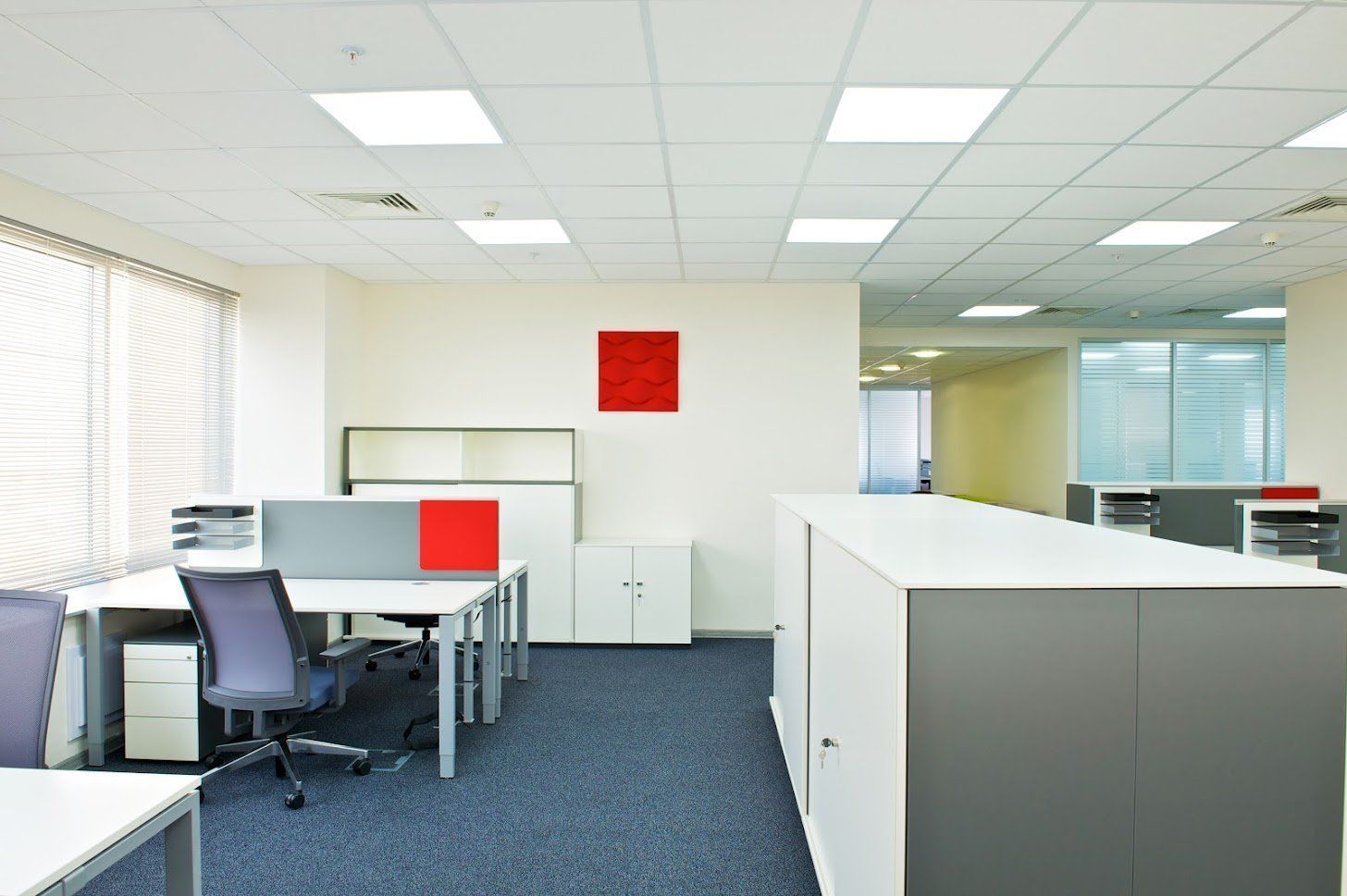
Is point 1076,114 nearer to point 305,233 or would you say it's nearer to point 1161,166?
point 1161,166

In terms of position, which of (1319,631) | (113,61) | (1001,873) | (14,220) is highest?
(113,61)

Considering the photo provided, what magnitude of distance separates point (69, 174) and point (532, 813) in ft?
10.5

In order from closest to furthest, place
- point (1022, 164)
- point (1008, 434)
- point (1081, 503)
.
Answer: point (1022, 164)
point (1081, 503)
point (1008, 434)

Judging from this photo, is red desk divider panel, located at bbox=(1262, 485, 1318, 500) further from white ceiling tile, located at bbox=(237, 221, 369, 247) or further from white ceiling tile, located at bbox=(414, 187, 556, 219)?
white ceiling tile, located at bbox=(237, 221, 369, 247)

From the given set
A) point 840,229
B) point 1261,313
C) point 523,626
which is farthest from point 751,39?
point 1261,313

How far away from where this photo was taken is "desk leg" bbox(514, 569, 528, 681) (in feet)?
12.4

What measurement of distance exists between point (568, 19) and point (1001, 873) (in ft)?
7.14

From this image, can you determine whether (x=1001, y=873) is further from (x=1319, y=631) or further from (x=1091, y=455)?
(x=1091, y=455)

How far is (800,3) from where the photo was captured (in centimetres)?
175

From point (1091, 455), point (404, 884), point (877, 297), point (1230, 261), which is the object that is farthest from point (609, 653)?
point (1091, 455)

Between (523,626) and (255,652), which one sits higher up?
(255,652)

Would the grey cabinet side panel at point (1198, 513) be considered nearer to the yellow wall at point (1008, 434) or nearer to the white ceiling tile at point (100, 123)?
the yellow wall at point (1008, 434)

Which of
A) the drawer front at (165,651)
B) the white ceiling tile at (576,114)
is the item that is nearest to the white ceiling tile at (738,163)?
the white ceiling tile at (576,114)

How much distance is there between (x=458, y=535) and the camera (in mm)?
3324
